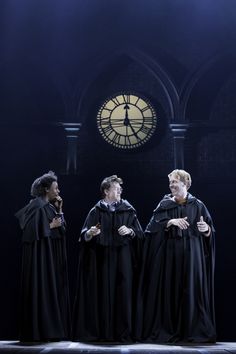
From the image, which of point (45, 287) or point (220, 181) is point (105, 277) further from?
point (220, 181)

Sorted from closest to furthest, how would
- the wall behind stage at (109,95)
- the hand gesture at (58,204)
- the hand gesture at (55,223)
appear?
the hand gesture at (55,223) → the hand gesture at (58,204) → the wall behind stage at (109,95)

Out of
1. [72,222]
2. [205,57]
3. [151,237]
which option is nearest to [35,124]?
[72,222]

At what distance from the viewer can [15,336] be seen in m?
9.21

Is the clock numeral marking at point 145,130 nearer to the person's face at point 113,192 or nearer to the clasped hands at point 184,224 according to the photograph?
the person's face at point 113,192

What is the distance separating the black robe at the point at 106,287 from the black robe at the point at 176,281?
0.51 feet

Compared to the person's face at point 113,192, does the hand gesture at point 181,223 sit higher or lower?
lower

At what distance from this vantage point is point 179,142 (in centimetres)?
977

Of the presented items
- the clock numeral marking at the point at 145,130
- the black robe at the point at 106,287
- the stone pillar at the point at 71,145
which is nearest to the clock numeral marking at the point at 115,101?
the clock numeral marking at the point at 145,130

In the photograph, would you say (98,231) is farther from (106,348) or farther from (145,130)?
(145,130)

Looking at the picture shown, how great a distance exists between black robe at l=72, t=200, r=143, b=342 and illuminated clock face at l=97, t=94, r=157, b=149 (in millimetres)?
2762

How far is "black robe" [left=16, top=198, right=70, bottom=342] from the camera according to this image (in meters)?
6.98

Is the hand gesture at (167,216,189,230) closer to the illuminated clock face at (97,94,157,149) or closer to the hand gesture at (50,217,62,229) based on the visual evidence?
the hand gesture at (50,217,62,229)

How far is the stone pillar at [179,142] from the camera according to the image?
9727 mm

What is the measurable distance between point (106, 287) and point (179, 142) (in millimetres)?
3243
